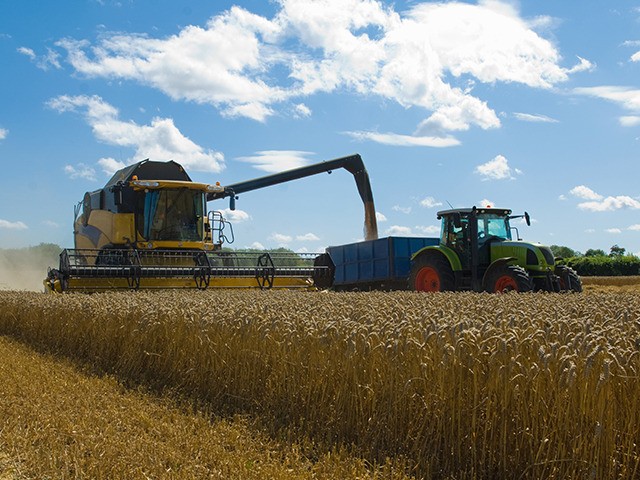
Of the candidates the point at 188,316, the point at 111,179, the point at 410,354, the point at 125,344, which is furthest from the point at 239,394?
the point at 111,179

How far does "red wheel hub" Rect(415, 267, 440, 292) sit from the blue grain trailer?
3.11 m

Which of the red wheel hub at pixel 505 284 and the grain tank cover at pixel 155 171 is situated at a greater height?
the grain tank cover at pixel 155 171

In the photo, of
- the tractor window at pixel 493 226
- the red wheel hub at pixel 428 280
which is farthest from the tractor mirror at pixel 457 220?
the red wheel hub at pixel 428 280

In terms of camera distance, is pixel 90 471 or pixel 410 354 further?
pixel 410 354

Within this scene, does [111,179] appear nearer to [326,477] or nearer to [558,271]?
[558,271]

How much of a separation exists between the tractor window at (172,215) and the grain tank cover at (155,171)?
0.92m

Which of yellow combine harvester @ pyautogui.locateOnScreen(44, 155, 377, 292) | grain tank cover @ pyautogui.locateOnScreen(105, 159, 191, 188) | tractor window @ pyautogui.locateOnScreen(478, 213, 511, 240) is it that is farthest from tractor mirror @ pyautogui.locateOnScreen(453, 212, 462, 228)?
grain tank cover @ pyautogui.locateOnScreen(105, 159, 191, 188)

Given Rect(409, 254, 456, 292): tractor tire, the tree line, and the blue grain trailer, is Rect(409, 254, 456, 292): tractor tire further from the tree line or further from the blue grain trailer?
the tree line

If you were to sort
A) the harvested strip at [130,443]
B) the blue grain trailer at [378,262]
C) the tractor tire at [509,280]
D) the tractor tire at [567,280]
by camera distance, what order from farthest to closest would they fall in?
1. the blue grain trailer at [378,262]
2. the tractor tire at [567,280]
3. the tractor tire at [509,280]
4. the harvested strip at [130,443]

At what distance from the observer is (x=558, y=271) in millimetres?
14211

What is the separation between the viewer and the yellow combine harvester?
14.7 metres

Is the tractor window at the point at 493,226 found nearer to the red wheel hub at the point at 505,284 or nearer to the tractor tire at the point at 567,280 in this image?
the tractor tire at the point at 567,280

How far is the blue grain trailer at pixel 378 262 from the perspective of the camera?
19984 millimetres

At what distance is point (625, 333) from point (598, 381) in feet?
3.29
